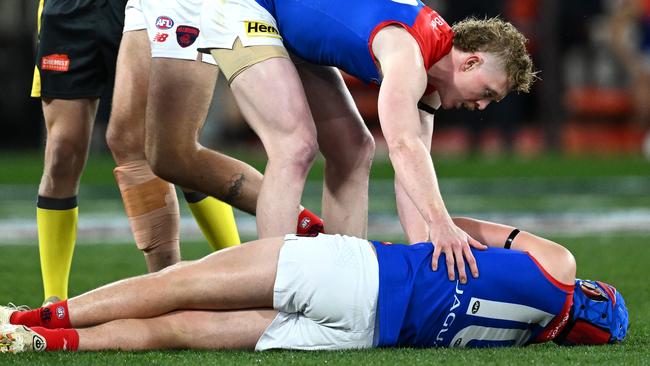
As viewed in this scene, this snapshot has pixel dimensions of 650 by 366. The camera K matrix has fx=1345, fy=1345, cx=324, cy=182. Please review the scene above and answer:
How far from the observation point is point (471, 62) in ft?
14.8

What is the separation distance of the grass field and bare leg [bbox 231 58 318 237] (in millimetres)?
609

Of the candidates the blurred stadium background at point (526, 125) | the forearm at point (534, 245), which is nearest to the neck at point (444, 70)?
the forearm at point (534, 245)

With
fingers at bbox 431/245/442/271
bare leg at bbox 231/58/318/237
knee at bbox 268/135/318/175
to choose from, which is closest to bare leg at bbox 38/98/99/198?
bare leg at bbox 231/58/318/237

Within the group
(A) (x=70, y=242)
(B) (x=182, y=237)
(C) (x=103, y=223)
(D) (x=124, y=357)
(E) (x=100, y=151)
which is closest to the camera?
(D) (x=124, y=357)

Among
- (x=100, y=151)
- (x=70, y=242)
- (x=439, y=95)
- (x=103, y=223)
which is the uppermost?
(x=439, y=95)

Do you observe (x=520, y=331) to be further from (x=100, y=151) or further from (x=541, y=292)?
(x=100, y=151)

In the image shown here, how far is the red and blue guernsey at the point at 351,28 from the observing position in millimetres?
4453

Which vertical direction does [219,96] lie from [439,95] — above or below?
below

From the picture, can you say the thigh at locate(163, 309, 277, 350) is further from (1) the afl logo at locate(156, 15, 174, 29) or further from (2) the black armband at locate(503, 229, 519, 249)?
(1) the afl logo at locate(156, 15, 174, 29)

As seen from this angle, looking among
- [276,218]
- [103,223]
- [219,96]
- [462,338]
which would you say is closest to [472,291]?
[462,338]

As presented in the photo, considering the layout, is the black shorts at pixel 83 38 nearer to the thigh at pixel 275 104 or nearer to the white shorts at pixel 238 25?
the white shorts at pixel 238 25

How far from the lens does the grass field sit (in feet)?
13.0

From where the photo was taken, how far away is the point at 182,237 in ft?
26.1

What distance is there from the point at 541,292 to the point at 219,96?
11668 millimetres
